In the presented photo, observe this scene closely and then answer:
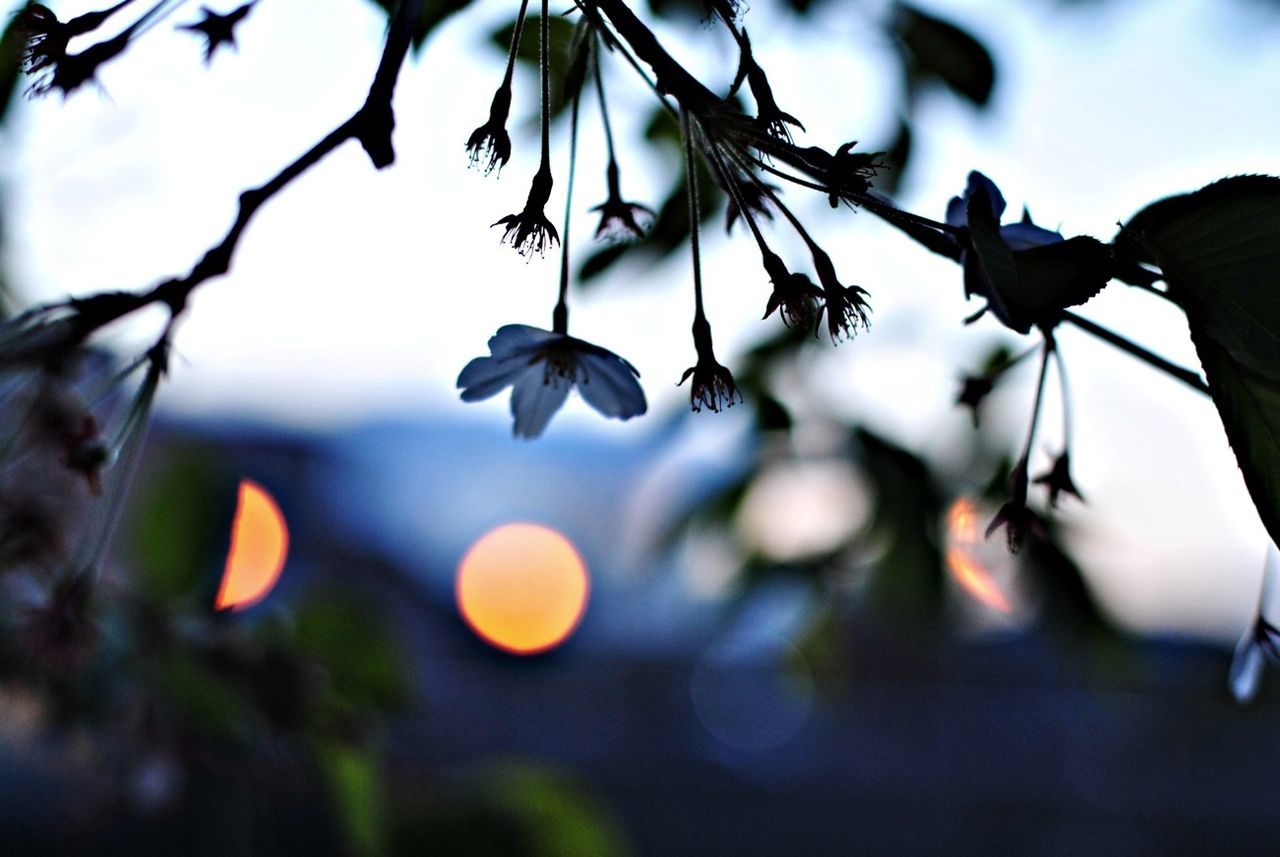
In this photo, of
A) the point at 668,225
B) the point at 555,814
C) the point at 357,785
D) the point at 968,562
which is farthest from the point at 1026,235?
the point at 555,814

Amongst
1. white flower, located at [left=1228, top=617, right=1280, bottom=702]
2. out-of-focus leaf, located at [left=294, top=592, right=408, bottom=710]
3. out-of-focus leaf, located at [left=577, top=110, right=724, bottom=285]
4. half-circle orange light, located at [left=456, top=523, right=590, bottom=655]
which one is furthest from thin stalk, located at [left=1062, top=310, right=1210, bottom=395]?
half-circle orange light, located at [left=456, top=523, right=590, bottom=655]

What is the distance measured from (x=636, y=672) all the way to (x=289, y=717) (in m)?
6.05

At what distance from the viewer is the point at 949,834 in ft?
17.5

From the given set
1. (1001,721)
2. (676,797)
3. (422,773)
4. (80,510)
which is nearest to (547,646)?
(676,797)

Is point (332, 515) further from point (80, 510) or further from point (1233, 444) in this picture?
point (1233, 444)

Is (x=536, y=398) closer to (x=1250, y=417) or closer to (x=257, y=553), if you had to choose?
(x=1250, y=417)

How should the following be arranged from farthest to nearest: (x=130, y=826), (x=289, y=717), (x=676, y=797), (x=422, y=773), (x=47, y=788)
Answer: (x=676, y=797) → (x=47, y=788) → (x=130, y=826) → (x=422, y=773) → (x=289, y=717)

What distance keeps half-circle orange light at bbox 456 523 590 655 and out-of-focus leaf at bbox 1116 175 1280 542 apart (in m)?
4.85

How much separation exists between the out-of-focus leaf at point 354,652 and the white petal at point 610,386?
641mm

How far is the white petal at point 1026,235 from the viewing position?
0.35 m

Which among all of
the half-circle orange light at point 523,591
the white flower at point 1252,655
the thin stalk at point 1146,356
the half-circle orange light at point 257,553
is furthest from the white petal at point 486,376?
the half-circle orange light at point 523,591

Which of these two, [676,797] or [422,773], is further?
[676,797]

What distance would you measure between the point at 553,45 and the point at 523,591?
463 cm

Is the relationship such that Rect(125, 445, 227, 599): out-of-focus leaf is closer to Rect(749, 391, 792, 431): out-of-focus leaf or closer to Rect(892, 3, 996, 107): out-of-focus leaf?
Rect(749, 391, 792, 431): out-of-focus leaf
